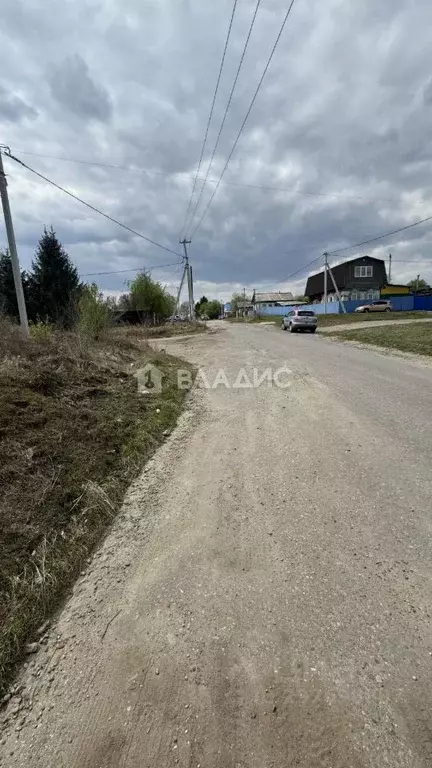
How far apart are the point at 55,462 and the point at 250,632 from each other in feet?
8.38

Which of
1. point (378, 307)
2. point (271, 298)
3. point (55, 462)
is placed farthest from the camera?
point (271, 298)

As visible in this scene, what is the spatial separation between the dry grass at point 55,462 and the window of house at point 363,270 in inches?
1938

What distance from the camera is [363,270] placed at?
49062mm

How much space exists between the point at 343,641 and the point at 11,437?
11.6ft

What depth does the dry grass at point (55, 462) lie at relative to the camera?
2.27m
